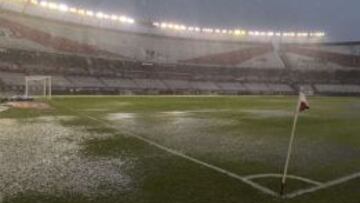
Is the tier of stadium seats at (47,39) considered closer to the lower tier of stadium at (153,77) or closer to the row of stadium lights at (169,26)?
the lower tier of stadium at (153,77)

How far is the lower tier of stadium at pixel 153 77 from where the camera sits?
202 feet

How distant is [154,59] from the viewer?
8294cm

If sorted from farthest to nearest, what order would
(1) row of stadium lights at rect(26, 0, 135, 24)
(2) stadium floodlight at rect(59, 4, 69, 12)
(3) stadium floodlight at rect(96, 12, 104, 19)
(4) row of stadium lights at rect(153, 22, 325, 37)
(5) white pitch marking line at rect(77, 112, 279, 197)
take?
(4) row of stadium lights at rect(153, 22, 325, 37) → (3) stadium floodlight at rect(96, 12, 104, 19) → (2) stadium floodlight at rect(59, 4, 69, 12) → (1) row of stadium lights at rect(26, 0, 135, 24) → (5) white pitch marking line at rect(77, 112, 279, 197)

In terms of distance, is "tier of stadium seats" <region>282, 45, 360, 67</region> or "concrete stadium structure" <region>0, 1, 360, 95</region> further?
"tier of stadium seats" <region>282, 45, 360, 67</region>

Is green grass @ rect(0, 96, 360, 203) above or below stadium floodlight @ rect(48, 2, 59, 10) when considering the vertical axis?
below

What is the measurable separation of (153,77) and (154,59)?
5866mm

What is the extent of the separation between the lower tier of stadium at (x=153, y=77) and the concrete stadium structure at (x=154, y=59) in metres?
0.16

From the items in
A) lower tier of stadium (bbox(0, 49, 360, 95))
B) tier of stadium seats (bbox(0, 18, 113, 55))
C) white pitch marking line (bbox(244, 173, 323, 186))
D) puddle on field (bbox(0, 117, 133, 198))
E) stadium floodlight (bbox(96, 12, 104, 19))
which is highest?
stadium floodlight (bbox(96, 12, 104, 19))

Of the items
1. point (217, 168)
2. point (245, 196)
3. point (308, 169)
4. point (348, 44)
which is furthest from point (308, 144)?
point (348, 44)

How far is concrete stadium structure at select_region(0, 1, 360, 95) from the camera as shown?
64.3 meters

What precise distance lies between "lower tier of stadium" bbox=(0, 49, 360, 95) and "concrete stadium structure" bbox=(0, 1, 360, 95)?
16cm

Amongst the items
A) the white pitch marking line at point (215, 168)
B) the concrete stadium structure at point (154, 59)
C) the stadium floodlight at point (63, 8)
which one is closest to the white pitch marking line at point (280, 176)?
the white pitch marking line at point (215, 168)

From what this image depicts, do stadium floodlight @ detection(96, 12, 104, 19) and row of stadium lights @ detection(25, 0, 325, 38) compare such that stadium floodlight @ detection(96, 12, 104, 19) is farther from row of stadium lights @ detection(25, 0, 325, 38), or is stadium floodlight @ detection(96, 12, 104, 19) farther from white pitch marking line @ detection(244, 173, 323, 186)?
white pitch marking line @ detection(244, 173, 323, 186)

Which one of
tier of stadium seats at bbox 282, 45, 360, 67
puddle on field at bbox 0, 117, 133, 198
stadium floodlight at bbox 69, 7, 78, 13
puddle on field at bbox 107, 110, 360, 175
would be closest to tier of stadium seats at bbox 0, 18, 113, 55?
stadium floodlight at bbox 69, 7, 78, 13
